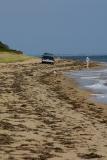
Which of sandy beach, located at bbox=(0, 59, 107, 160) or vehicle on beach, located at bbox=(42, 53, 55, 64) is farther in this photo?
vehicle on beach, located at bbox=(42, 53, 55, 64)

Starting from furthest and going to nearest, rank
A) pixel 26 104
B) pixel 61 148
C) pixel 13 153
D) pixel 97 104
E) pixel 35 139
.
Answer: pixel 97 104, pixel 26 104, pixel 35 139, pixel 61 148, pixel 13 153

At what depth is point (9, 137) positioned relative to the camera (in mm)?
11961

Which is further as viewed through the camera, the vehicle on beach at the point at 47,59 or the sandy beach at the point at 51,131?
the vehicle on beach at the point at 47,59

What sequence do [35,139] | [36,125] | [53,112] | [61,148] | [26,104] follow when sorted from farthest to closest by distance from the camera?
[26,104]
[53,112]
[36,125]
[35,139]
[61,148]

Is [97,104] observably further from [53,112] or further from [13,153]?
[13,153]

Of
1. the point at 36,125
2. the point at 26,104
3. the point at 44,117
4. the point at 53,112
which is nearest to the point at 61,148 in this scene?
the point at 36,125

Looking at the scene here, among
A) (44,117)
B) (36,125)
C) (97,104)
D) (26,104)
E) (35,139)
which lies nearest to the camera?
(35,139)

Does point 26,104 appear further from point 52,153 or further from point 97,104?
point 52,153

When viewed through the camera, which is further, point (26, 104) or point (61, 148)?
point (26, 104)

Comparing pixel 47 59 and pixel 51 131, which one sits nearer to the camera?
pixel 51 131

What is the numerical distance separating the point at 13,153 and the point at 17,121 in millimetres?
4247

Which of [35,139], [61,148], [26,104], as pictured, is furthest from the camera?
[26,104]

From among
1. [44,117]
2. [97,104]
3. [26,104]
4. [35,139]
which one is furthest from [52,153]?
[97,104]

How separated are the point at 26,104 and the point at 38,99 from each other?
2.51m
